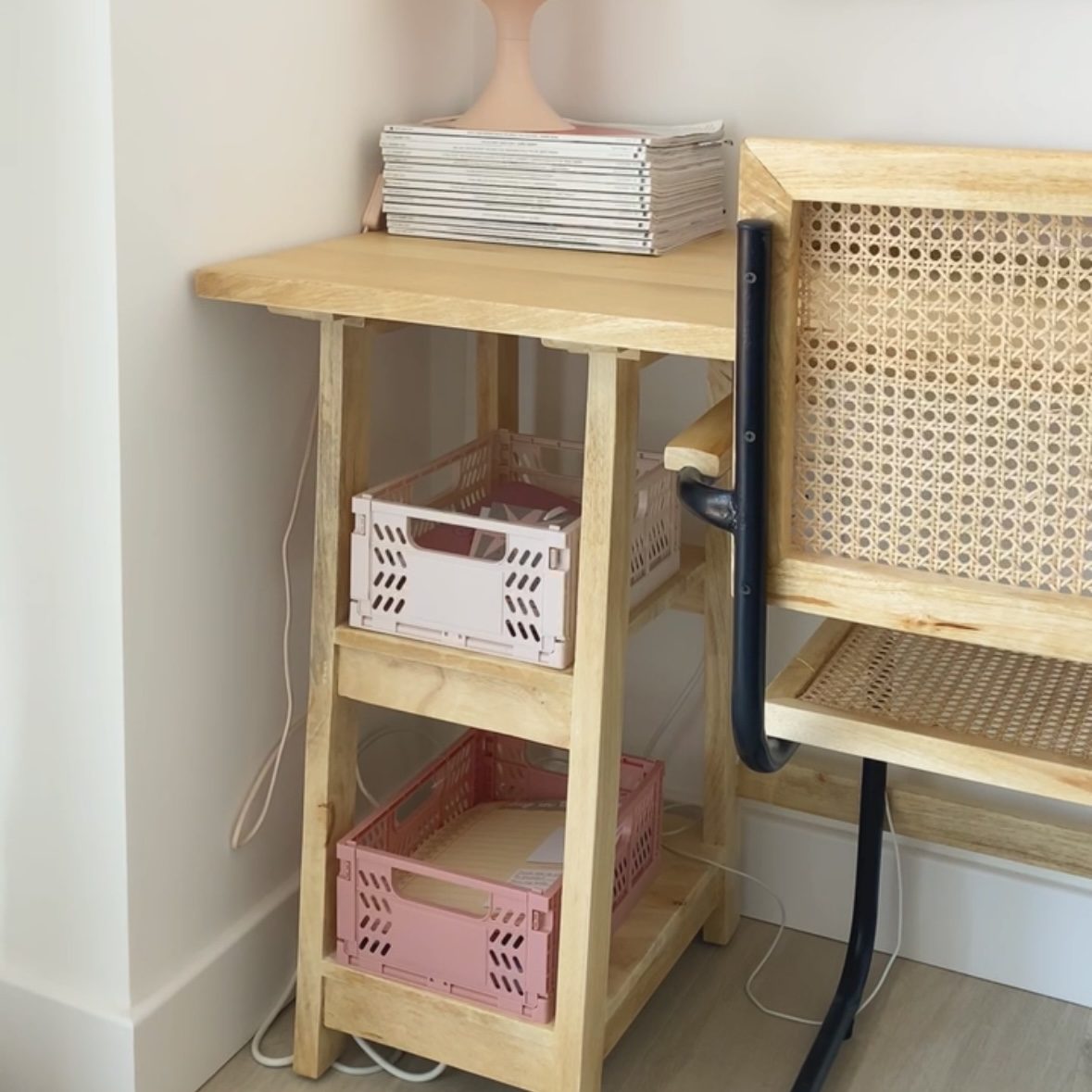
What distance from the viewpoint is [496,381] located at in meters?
1.74

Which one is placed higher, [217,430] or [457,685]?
[217,430]

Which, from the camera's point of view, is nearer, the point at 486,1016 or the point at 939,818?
the point at 486,1016

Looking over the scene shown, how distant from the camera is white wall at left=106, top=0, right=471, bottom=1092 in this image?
4.34 feet

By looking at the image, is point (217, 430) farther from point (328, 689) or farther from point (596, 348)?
point (596, 348)

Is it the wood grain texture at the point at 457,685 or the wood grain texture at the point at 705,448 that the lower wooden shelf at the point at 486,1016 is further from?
the wood grain texture at the point at 705,448

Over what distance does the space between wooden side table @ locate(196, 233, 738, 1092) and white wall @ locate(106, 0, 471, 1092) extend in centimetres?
7

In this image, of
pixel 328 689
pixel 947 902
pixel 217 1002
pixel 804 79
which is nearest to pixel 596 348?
pixel 328 689

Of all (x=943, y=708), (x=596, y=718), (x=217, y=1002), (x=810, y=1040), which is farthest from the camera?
(x=810, y=1040)

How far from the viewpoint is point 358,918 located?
154 centimetres

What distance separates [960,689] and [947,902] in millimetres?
659

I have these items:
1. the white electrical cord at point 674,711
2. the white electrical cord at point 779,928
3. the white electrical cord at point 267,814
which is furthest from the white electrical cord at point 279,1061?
the white electrical cord at point 674,711

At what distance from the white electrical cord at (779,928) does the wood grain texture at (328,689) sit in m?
0.46

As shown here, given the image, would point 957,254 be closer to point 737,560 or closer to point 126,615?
point 737,560

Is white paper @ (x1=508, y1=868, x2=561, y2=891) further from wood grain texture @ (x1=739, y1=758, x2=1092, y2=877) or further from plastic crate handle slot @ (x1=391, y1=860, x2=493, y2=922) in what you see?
wood grain texture @ (x1=739, y1=758, x2=1092, y2=877)
